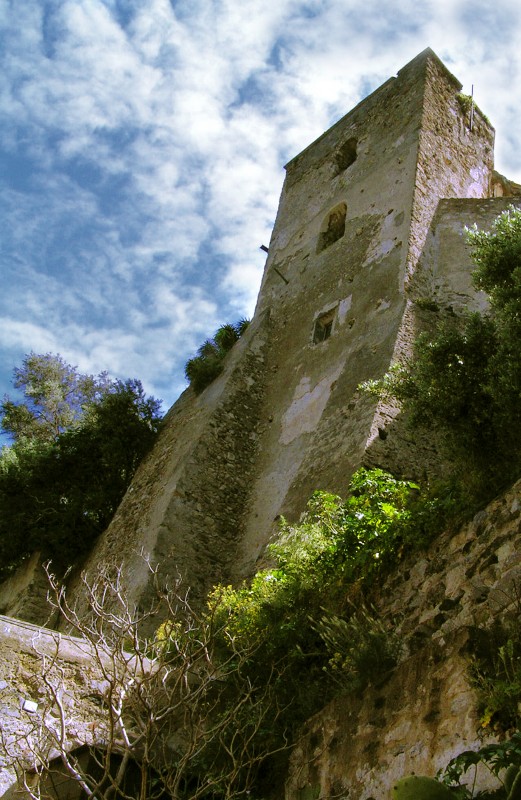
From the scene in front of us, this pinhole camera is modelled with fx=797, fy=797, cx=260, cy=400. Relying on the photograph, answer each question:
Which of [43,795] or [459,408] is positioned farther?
[459,408]

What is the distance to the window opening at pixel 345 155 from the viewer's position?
17562 mm

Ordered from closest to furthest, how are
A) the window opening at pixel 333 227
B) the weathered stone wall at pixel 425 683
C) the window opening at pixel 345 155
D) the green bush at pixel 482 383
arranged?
the weathered stone wall at pixel 425 683
the green bush at pixel 482 383
the window opening at pixel 333 227
the window opening at pixel 345 155

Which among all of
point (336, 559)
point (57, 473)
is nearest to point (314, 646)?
point (336, 559)

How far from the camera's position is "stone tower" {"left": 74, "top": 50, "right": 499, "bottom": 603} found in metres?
11.3

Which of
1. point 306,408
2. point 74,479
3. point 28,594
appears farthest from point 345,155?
point 28,594

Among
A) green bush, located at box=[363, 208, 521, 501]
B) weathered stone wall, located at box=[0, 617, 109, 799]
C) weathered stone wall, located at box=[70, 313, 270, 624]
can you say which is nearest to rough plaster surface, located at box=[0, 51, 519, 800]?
weathered stone wall, located at box=[70, 313, 270, 624]

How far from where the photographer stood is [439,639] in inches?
190

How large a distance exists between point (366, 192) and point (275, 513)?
7.20 meters

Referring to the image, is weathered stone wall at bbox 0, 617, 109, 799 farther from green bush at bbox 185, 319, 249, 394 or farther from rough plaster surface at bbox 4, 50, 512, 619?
green bush at bbox 185, 319, 249, 394

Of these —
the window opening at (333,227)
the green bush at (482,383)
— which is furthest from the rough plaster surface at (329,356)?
the green bush at (482,383)

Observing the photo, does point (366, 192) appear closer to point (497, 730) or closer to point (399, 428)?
point (399, 428)

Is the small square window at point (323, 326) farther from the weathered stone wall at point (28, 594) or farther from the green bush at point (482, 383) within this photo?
the weathered stone wall at point (28, 594)

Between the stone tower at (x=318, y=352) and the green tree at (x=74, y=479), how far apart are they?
0.78 meters

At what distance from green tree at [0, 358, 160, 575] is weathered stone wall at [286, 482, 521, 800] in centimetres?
953
